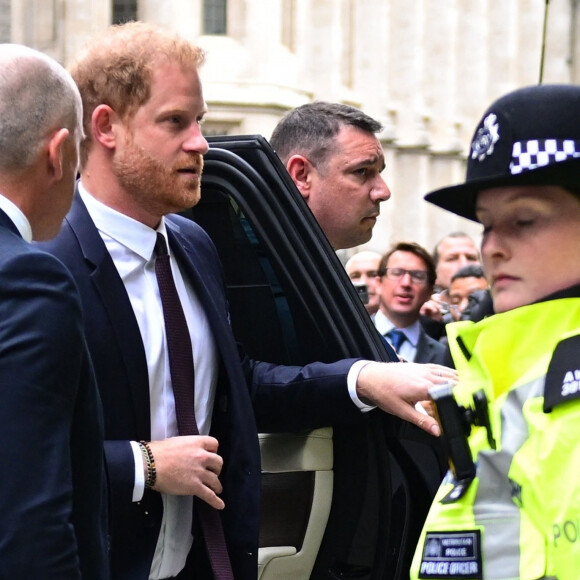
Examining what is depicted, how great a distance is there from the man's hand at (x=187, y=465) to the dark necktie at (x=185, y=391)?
79 mm

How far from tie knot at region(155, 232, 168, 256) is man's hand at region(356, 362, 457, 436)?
52 centimetres

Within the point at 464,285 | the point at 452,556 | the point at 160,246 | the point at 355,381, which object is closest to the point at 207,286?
the point at 160,246

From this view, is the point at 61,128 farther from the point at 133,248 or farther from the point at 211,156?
the point at 211,156

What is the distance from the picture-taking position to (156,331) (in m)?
3.44

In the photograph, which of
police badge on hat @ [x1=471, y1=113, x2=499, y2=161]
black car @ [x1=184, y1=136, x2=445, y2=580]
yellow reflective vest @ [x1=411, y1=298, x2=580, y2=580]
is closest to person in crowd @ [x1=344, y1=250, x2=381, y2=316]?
black car @ [x1=184, y1=136, x2=445, y2=580]

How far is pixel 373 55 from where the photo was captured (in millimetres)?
34312

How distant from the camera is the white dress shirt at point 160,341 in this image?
3410 mm

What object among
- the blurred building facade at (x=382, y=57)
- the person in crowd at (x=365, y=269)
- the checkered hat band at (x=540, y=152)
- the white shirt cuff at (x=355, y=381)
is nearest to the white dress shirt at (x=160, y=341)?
the white shirt cuff at (x=355, y=381)

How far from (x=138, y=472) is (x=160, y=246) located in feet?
1.75

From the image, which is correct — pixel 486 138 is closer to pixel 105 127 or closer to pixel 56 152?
pixel 56 152

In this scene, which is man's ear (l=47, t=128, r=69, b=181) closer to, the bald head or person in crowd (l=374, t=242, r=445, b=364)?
the bald head

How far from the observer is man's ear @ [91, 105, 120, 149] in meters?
3.52

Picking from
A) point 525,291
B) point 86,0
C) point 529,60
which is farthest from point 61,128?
point 529,60

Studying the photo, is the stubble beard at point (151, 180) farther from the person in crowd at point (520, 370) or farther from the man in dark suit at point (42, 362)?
the person in crowd at point (520, 370)
